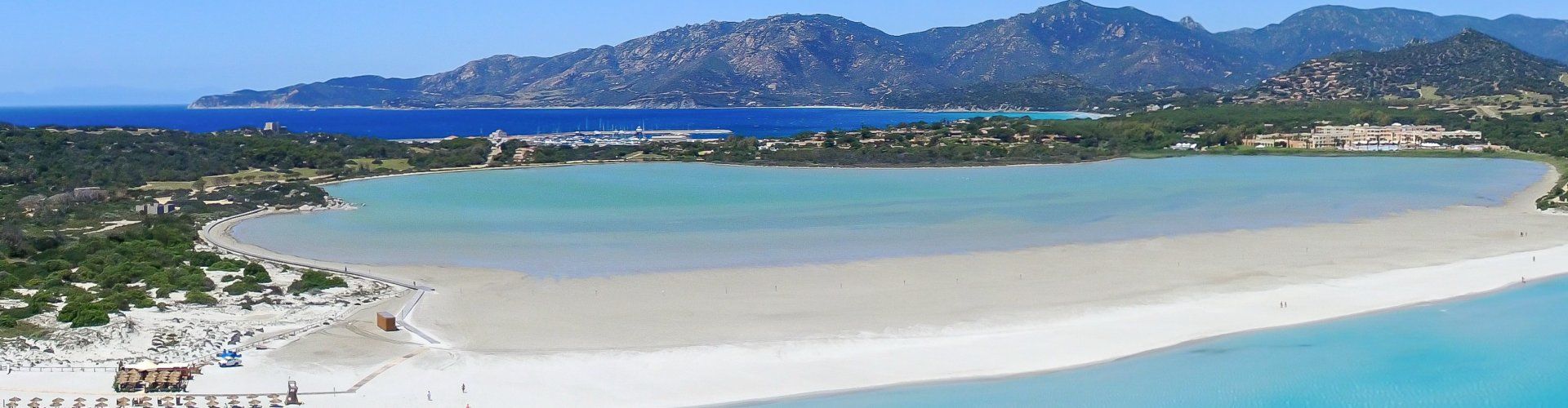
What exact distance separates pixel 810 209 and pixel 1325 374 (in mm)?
20919

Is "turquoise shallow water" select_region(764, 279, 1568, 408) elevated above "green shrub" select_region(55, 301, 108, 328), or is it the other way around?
"green shrub" select_region(55, 301, 108, 328)

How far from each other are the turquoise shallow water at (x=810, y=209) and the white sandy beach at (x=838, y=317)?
193 centimetres

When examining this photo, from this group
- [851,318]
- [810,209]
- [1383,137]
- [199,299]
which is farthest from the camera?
[1383,137]

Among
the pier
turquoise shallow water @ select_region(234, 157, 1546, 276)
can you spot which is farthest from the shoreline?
the pier

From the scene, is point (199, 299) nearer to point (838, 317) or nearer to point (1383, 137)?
point (838, 317)

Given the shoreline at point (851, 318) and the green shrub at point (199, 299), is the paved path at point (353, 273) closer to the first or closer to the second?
the shoreline at point (851, 318)

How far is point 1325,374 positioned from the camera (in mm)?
14562

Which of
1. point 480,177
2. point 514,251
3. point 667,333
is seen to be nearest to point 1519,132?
point 480,177

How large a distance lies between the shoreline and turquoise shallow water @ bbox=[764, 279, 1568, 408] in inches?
15.2

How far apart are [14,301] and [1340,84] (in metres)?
97.3

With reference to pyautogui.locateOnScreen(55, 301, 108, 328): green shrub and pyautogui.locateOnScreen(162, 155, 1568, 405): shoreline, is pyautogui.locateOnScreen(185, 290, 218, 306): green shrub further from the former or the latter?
pyautogui.locateOnScreen(162, 155, 1568, 405): shoreline

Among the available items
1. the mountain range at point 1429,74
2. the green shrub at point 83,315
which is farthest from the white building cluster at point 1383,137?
the green shrub at point 83,315

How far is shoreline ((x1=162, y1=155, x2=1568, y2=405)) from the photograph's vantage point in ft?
47.2

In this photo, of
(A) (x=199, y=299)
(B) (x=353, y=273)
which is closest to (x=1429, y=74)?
(B) (x=353, y=273)
